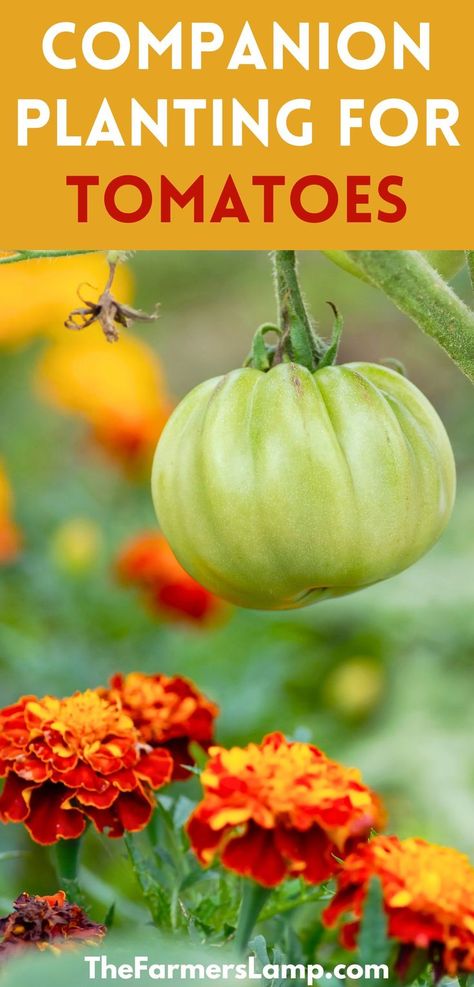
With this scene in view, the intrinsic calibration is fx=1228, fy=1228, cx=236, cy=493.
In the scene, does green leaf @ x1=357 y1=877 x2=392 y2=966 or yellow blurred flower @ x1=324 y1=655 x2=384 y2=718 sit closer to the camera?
green leaf @ x1=357 y1=877 x2=392 y2=966

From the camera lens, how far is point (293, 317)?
90 centimetres

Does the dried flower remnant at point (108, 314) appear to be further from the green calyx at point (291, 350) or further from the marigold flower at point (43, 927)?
the marigold flower at point (43, 927)

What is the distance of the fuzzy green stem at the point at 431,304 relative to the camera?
82 cm

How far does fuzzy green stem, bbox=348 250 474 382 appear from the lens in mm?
818

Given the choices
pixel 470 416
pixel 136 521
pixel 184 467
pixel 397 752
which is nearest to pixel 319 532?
pixel 184 467

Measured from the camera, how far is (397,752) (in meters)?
2.27

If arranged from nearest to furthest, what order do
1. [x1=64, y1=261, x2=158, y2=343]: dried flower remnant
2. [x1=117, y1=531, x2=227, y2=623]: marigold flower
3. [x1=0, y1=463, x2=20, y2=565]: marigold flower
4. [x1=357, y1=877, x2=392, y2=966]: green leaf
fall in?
[x1=357, y1=877, x2=392, y2=966]: green leaf < [x1=64, y1=261, x2=158, y2=343]: dried flower remnant < [x1=117, y1=531, x2=227, y2=623]: marigold flower < [x1=0, y1=463, x2=20, y2=565]: marigold flower

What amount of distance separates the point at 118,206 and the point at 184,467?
25 centimetres

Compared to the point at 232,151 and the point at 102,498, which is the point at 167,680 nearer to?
the point at 232,151

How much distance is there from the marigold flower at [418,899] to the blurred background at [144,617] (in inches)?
36.5

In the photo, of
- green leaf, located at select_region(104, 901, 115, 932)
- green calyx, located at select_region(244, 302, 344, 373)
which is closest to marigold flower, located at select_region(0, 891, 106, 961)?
green leaf, located at select_region(104, 901, 115, 932)

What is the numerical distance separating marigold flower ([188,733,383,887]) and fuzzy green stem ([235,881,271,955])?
1.1 inches

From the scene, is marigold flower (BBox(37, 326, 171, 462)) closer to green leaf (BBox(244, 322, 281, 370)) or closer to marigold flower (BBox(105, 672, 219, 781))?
marigold flower (BBox(105, 672, 219, 781))

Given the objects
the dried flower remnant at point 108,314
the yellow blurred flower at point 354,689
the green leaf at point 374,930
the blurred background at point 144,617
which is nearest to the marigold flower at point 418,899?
the green leaf at point 374,930
